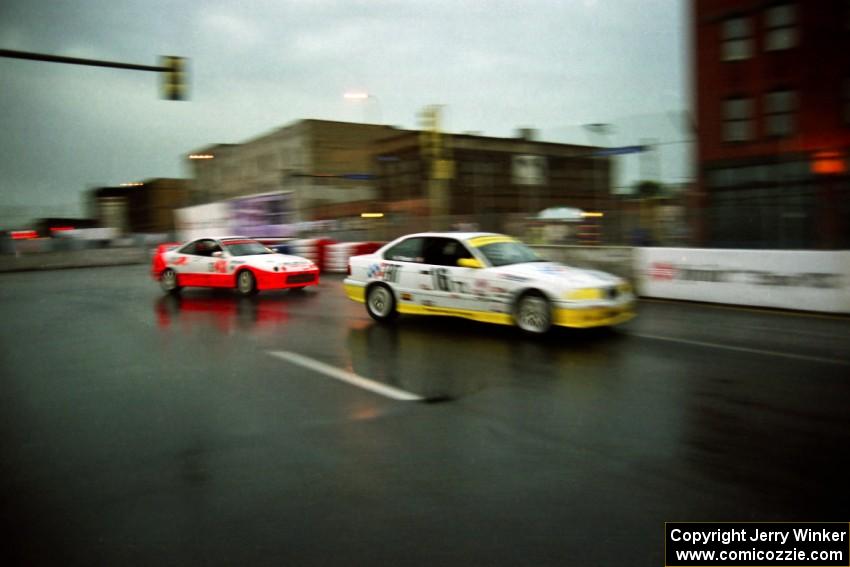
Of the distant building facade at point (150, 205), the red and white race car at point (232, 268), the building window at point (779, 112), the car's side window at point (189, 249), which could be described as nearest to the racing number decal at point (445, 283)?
the red and white race car at point (232, 268)

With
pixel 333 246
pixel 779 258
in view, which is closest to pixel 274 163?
pixel 333 246

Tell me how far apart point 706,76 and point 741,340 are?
20256 mm

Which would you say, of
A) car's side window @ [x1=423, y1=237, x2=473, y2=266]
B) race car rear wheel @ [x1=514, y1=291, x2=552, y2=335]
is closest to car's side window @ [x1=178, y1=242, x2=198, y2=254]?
car's side window @ [x1=423, y1=237, x2=473, y2=266]

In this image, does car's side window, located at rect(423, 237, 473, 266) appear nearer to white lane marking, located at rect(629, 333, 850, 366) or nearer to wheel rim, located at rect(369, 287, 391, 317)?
wheel rim, located at rect(369, 287, 391, 317)

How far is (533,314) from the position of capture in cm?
877

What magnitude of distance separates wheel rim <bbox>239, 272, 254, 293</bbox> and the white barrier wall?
852cm

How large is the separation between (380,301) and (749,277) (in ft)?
21.6

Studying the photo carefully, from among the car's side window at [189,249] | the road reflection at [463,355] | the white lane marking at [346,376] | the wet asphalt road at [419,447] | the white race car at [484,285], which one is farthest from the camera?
the car's side window at [189,249]

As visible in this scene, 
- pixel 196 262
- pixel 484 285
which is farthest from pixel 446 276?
pixel 196 262

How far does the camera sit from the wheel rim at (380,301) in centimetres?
1048

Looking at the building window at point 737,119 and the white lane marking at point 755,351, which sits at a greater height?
the building window at point 737,119

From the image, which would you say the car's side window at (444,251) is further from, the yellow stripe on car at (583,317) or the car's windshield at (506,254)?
the yellow stripe on car at (583,317)

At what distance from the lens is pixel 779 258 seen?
1127cm

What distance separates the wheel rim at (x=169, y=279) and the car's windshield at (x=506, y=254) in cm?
955
